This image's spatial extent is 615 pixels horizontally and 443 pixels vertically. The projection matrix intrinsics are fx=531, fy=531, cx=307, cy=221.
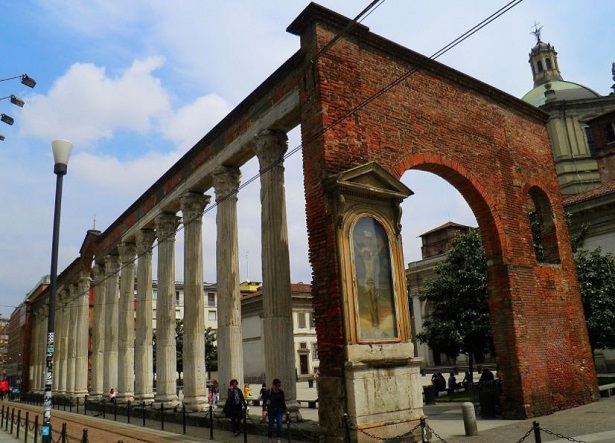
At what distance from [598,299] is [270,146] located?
14.1 metres

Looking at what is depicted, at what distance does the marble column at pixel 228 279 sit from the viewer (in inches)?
601

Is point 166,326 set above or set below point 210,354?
above

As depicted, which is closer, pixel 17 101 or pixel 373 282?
pixel 373 282

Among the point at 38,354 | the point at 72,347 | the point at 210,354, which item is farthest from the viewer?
the point at 210,354

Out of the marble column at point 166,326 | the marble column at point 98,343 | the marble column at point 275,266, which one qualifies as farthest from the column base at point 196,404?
the marble column at point 98,343

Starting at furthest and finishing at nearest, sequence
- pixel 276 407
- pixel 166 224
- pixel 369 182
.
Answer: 1. pixel 166 224
2. pixel 276 407
3. pixel 369 182

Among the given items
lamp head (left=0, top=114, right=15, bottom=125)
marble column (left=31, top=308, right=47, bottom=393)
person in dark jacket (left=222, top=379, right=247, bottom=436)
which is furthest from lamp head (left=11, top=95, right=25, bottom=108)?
marble column (left=31, top=308, right=47, bottom=393)

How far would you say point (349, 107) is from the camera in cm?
1146

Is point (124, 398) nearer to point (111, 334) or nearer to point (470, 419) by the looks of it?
point (111, 334)

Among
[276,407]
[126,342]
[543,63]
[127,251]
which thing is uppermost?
[543,63]

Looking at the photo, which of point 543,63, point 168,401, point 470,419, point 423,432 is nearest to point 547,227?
point 470,419

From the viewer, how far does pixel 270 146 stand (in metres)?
14.2

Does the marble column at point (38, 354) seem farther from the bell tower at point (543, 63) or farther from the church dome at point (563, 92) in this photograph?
the bell tower at point (543, 63)

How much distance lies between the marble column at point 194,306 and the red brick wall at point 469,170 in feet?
26.0
